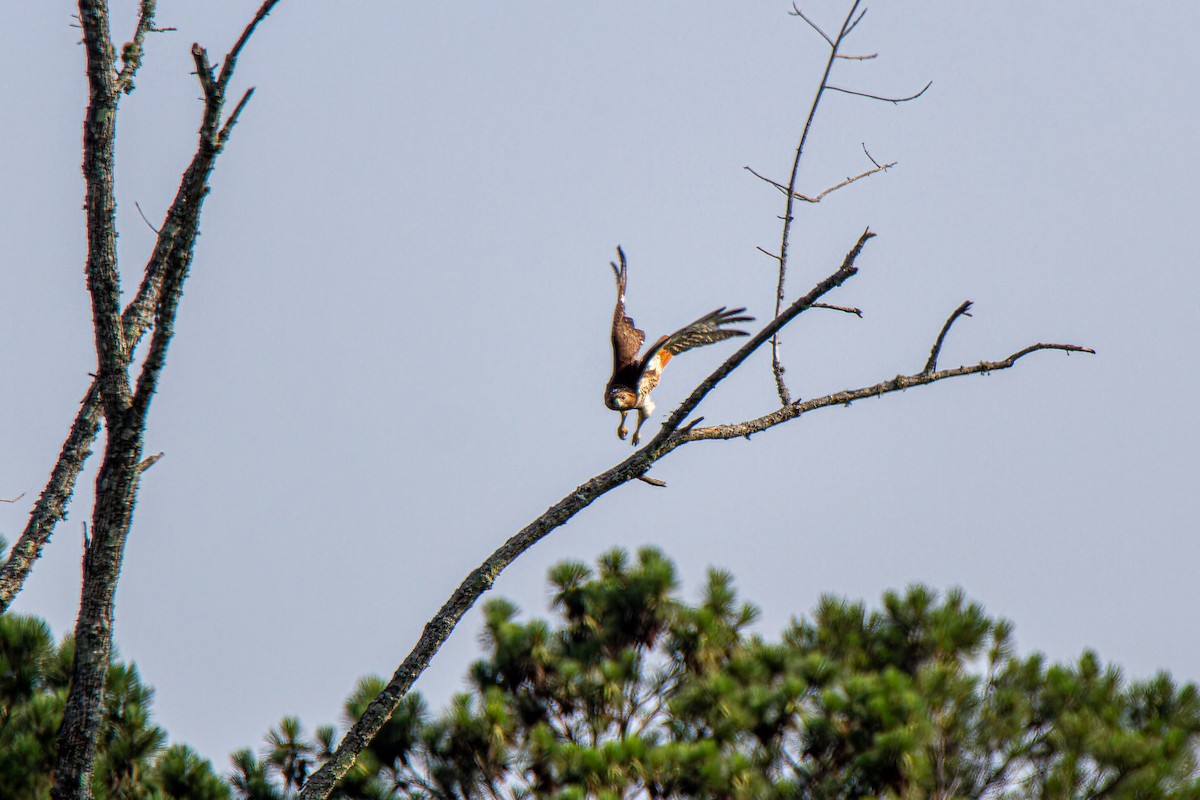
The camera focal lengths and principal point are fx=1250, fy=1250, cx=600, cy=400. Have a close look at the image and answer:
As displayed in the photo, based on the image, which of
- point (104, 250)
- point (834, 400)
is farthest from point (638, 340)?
point (104, 250)

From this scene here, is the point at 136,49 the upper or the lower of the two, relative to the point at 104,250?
upper

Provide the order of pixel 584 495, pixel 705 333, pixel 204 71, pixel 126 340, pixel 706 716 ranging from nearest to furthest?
pixel 204 71, pixel 126 340, pixel 584 495, pixel 705 333, pixel 706 716

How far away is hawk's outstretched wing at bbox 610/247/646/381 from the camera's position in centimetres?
704

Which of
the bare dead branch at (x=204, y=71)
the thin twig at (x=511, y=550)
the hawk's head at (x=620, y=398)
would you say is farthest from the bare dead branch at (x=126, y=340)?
the hawk's head at (x=620, y=398)

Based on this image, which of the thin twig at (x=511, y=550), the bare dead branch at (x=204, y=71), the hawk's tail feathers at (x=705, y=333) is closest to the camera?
the bare dead branch at (x=204, y=71)

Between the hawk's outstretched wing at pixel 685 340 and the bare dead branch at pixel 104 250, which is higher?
the hawk's outstretched wing at pixel 685 340

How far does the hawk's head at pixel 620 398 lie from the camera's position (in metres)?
6.98

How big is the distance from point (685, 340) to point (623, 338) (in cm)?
36

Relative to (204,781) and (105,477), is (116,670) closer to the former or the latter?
(204,781)

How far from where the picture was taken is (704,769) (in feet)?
29.1

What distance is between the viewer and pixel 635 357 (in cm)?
710

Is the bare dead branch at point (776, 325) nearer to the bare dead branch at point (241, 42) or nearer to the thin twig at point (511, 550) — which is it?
the thin twig at point (511, 550)

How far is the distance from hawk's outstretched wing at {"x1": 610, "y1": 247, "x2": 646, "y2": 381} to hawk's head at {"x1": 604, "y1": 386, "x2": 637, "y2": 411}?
5 cm

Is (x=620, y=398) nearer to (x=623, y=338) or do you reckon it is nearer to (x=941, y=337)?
(x=623, y=338)
